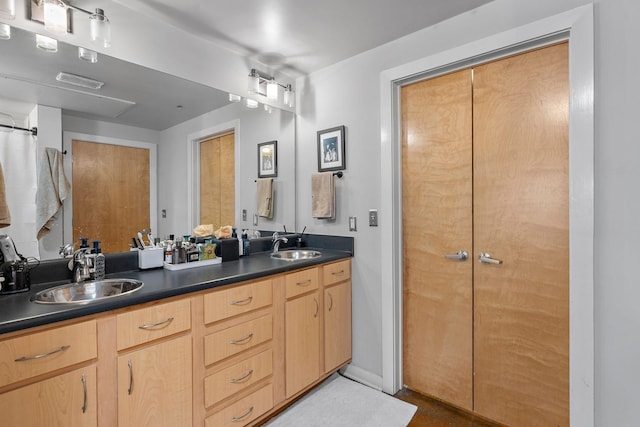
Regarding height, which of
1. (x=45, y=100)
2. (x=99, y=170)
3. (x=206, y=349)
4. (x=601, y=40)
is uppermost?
(x=601, y=40)

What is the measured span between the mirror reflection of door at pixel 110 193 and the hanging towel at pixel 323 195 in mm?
1179

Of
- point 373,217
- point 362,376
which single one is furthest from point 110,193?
point 362,376

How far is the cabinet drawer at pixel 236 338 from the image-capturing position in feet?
5.08

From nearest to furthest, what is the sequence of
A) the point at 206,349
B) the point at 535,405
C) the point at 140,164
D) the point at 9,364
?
the point at 9,364
the point at 206,349
the point at 535,405
the point at 140,164

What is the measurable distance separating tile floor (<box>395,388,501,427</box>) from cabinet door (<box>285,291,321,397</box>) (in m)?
0.65

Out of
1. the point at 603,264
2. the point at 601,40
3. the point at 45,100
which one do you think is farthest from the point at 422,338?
the point at 45,100

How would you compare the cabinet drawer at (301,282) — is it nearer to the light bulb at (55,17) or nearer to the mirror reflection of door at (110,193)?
the mirror reflection of door at (110,193)

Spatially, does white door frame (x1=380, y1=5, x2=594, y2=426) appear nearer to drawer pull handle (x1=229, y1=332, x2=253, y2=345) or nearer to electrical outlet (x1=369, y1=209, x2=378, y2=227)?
electrical outlet (x1=369, y1=209, x2=378, y2=227)

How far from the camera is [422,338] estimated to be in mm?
2176

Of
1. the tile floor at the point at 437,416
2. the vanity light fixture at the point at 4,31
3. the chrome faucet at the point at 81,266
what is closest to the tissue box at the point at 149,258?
the chrome faucet at the point at 81,266

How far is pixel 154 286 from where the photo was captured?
4.72 ft

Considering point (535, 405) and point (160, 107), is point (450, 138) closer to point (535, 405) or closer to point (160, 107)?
point (535, 405)

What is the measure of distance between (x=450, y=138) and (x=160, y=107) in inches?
72.0

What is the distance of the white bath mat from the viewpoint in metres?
1.88
